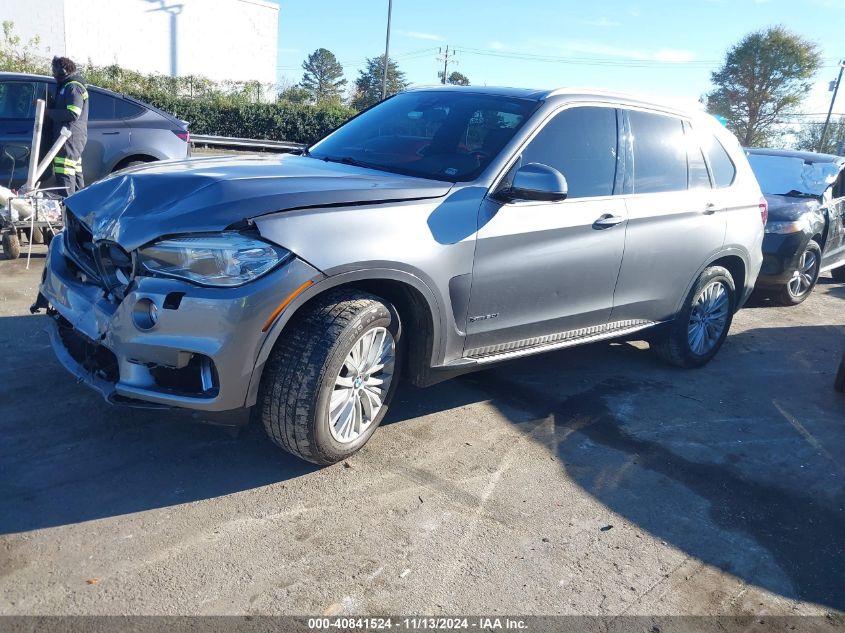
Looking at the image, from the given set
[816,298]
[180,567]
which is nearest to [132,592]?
[180,567]

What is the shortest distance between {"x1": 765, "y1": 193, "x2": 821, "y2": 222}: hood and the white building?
35.7 m

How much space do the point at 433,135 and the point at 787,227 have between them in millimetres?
5072

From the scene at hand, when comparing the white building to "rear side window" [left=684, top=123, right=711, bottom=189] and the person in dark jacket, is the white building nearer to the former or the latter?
the person in dark jacket

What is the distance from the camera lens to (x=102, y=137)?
26.4ft

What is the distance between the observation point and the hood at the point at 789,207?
25.5 ft

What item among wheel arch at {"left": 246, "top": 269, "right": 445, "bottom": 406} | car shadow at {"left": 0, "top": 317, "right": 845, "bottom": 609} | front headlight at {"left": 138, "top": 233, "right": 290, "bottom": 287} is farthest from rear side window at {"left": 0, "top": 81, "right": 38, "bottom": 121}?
wheel arch at {"left": 246, "top": 269, "right": 445, "bottom": 406}

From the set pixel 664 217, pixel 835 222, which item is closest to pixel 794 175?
pixel 835 222

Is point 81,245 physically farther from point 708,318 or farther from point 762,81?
point 762,81

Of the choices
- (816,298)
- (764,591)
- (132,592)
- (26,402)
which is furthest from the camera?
(816,298)

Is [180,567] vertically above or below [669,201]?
below

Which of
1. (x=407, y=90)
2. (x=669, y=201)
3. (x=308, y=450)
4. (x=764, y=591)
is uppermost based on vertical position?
(x=407, y=90)

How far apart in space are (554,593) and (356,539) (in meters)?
0.82

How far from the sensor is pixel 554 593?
2811 mm

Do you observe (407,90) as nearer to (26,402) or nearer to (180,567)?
(26,402)
